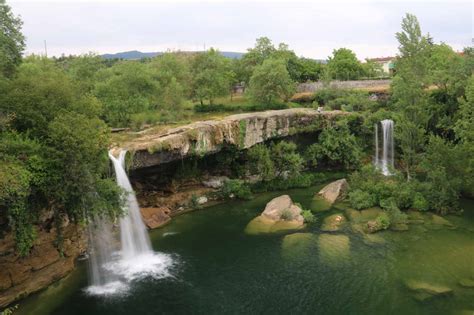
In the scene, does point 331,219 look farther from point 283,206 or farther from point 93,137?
point 93,137

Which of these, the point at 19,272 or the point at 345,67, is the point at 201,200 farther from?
the point at 345,67

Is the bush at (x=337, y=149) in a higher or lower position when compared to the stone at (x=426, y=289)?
higher

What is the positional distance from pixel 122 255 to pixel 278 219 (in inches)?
406

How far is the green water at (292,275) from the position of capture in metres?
17.2

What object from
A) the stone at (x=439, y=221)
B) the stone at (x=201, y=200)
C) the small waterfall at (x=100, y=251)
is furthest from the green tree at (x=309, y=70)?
the small waterfall at (x=100, y=251)

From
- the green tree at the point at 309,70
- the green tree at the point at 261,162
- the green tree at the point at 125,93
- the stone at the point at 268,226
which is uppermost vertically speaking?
the green tree at the point at 309,70

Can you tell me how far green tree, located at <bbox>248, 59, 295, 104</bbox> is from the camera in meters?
42.1

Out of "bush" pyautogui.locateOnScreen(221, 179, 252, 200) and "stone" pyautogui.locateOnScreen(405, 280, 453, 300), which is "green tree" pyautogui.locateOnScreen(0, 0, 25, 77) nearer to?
"bush" pyautogui.locateOnScreen(221, 179, 252, 200)

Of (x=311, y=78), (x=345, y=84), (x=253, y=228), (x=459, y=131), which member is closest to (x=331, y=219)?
(x=253, y=228)

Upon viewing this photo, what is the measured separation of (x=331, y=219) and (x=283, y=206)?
3324mm

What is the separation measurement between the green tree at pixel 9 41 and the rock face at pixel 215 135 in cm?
779

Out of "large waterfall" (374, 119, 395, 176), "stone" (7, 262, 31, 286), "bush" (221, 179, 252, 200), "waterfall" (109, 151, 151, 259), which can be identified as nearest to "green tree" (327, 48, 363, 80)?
"large waterfall" (374, 119, 395, 176)

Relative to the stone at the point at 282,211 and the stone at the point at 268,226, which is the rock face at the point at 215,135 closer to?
the stone at the point at 282,211

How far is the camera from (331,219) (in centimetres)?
2681
